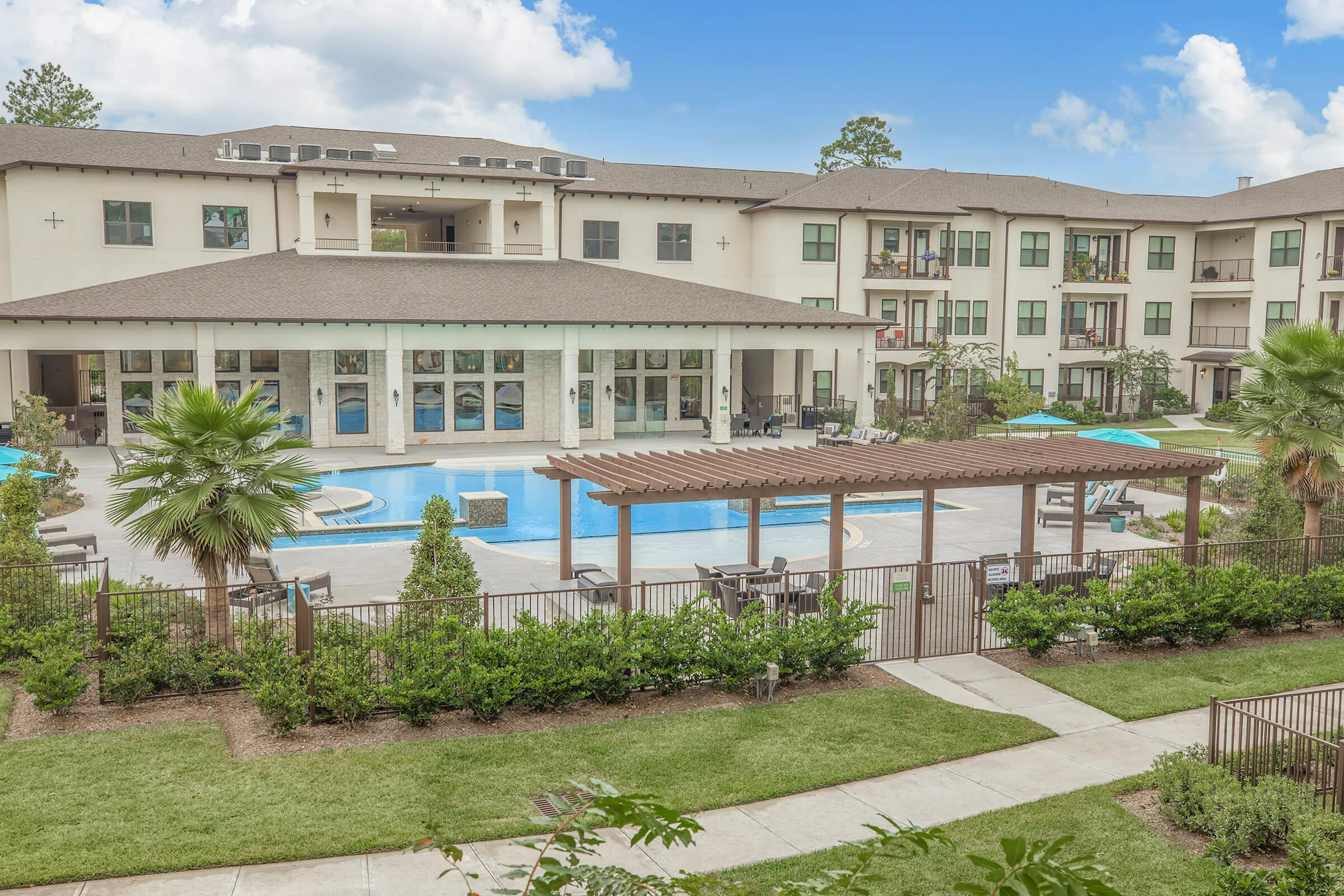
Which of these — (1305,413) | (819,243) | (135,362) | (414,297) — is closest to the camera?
(1305,413)

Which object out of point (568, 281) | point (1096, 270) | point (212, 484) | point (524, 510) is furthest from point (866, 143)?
point (212, 484)

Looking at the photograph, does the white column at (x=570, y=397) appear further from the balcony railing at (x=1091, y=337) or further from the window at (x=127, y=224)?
the balcony railing at (x=1091, y=337)

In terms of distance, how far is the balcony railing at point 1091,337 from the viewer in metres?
53.4

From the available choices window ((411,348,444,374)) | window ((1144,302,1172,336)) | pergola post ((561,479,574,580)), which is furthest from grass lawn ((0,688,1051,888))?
window ((1144,302,1172,336))

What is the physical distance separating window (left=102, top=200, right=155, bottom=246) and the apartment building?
71 millimetres

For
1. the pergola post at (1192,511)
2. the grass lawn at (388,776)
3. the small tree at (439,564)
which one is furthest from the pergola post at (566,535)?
the pergola post at (1192,511)

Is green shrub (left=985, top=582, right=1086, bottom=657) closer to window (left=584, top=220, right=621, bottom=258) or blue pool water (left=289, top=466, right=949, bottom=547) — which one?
blue pool water (left=289, top=466, right=949, bottom=547)

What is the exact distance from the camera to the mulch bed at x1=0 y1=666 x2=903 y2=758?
39.9 ft

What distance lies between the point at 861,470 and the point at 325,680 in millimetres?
9051

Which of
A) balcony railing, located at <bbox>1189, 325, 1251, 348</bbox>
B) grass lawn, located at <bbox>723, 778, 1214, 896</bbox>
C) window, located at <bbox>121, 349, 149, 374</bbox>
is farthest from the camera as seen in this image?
balcony railing, located at <bbox>1189, 325, 1251, 348</bbox>

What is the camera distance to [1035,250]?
170 feet

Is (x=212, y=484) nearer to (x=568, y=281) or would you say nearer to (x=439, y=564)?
(x=439, y=564)

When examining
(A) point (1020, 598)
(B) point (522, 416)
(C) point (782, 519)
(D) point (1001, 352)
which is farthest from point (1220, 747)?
(D) point (1001, 352)

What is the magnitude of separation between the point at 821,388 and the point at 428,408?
1688 cm
